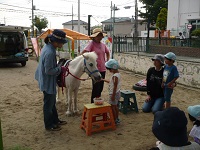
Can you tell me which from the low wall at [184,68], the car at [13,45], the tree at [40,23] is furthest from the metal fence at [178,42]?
the tree at [40,23]

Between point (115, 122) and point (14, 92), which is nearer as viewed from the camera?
point (115, 122)

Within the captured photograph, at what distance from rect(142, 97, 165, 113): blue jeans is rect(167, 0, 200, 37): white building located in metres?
14.5

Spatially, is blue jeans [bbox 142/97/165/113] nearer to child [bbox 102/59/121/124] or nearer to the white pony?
child [bbox 102/59/121/124]

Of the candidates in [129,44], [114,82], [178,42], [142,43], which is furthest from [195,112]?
[129,44]

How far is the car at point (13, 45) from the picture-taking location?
10.8m

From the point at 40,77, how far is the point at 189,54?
239 inches

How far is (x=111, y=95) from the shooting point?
387 centimetres

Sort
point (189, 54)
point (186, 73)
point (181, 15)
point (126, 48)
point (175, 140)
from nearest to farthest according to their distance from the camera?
point (175, 140), point (186, 73), point (189, 54), point (126, 48), point (181, 15)

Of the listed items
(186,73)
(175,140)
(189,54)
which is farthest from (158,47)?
(175,140)

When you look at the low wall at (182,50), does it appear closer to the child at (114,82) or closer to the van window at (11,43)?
the child at (114,82)

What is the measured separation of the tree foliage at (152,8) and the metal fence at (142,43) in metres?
20.8

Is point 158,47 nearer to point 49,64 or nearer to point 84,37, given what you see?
point 84,37

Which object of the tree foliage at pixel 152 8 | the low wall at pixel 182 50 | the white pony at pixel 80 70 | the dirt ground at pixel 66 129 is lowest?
the dirt ground at pixel 66 129

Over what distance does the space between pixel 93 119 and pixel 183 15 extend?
17.9 metres
